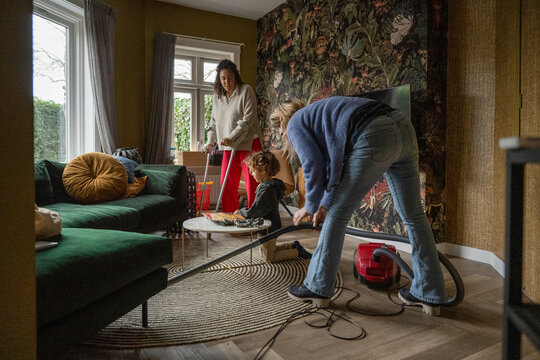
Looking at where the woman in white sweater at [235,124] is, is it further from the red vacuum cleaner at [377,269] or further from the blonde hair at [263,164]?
the red vacuum cleaner at [377,269]

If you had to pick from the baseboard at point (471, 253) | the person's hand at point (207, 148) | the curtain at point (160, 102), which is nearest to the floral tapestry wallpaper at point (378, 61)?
the baseboard at point (471, 253)

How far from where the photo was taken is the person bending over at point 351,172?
5.49 feet

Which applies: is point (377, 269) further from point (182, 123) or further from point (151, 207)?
point (182, 123)

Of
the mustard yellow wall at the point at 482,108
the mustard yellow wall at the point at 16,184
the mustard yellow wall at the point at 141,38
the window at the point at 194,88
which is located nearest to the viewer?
the mustard yellow wall at the point at 16,184

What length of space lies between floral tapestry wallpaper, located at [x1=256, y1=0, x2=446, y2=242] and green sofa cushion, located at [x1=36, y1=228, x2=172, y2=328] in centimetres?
236

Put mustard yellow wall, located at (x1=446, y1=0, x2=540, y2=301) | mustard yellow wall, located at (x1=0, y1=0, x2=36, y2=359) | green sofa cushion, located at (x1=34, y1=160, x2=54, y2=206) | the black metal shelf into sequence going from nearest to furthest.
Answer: the black metal shelf
mustard yellow wall, located at (x1=0, y1=0, x2=36, y2=359)
mustard yellow wall, located at (x1=446, y1=0, x2=540, y2=301)
green sofa cushion, located at (x1=34, y1=160, x2=54, y2=206)

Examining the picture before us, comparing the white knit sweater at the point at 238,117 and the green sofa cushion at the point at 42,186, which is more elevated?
the white knit sweater at the point at 238,117

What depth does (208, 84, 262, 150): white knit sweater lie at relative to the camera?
142 inches

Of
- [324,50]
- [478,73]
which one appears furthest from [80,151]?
[478,73]

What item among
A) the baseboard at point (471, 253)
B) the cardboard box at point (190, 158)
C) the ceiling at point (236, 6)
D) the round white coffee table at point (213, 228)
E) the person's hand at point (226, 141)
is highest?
the ceiling at point (236, 6)

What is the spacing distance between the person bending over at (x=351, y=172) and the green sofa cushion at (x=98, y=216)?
4.18 ft

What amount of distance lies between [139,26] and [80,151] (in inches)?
72.4

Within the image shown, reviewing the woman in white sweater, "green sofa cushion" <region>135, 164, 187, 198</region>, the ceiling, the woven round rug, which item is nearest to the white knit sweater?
the woman in white sweater

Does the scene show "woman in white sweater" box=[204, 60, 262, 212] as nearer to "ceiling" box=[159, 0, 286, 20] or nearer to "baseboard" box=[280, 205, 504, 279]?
"baseboard" box=[280, 205, 504, 279]
